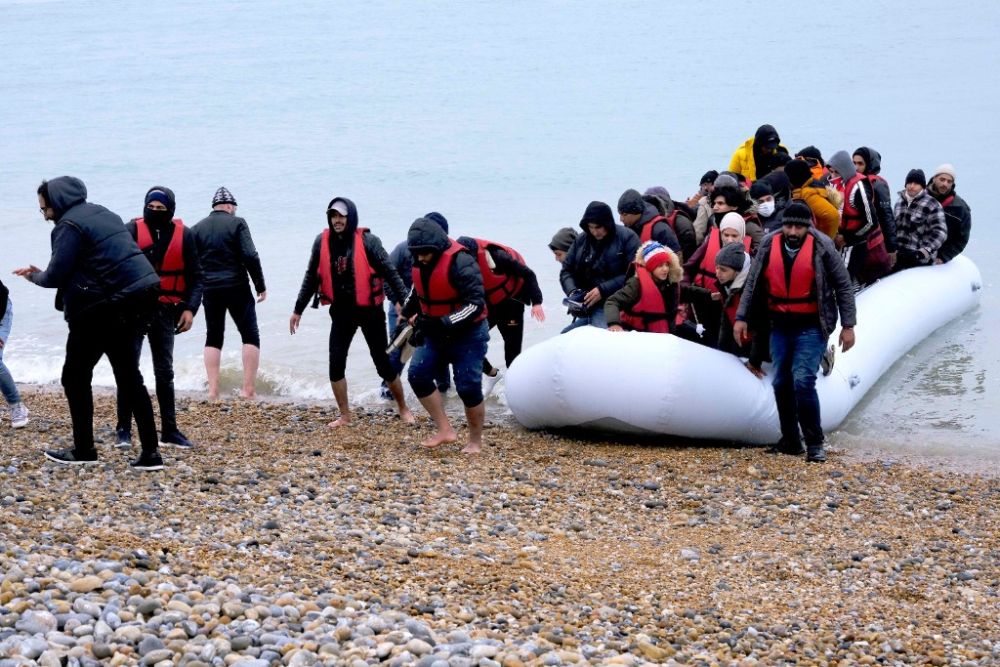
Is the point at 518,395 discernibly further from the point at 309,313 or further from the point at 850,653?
the point at 309,313

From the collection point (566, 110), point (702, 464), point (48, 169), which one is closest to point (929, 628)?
point (702, 464)

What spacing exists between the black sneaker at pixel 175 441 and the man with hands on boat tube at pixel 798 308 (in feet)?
10.5

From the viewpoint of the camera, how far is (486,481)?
6926 mm

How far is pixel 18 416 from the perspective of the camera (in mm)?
7926

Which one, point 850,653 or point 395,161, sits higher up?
point 395,161

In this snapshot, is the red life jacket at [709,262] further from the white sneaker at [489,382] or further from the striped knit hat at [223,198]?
the striped knit hat at [223,198]

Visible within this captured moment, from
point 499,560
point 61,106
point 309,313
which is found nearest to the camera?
point 499,560

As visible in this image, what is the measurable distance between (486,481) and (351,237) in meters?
1.87

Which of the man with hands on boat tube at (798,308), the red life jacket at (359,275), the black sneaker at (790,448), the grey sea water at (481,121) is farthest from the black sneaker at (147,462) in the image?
the grey sea water at (481,121)

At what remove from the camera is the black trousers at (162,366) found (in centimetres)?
700

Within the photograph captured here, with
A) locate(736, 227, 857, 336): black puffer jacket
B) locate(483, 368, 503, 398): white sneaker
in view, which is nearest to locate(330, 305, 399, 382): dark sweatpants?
locate(483, 368, 503, 398): white sneaker

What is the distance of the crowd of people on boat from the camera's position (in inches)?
246

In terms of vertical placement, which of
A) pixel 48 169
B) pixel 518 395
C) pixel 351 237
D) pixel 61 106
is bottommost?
pixel 518 395

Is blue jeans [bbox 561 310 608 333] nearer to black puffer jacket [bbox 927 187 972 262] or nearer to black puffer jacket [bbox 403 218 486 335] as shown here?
black puffer jacket [bbox 403 218 486 335]
